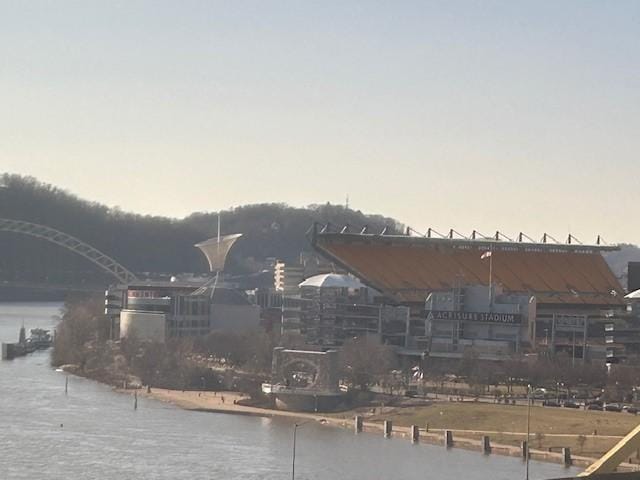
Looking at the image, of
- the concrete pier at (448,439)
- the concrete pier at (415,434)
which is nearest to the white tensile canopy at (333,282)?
the concrete pier at (415,434)

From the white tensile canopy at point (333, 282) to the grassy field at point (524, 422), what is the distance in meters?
30.7

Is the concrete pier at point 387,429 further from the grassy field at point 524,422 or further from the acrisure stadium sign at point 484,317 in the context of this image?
the acrisure stadium sign at point 484,317

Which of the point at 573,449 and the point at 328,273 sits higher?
the point at 328,273

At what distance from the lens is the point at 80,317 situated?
421ft

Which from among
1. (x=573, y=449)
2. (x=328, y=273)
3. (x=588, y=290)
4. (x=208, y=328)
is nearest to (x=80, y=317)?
(x=208, y=328)

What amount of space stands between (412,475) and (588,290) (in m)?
67.8

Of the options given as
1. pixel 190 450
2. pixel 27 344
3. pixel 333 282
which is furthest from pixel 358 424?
pixel 27 344

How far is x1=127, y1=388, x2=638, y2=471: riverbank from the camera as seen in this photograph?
69062mm

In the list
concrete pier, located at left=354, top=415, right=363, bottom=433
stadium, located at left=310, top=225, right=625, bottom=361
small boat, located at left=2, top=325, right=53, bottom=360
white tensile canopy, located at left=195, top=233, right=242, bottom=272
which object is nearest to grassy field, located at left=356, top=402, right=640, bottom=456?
concrete pier, located at left=354, top=415, right=363, bottom=433

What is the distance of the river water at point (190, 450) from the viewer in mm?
61531

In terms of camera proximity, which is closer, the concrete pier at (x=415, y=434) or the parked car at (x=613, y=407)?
the concrete pier at (x=415, y=434)

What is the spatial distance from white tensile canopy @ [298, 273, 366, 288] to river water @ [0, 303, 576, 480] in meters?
27.6

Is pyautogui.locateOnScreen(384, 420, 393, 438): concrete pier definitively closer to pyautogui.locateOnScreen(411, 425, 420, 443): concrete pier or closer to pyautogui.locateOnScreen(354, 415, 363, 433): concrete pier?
pyautogui.locateOnScreen(411, 425, 420, 443): concrete pier

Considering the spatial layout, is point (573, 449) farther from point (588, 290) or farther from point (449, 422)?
point (588, 290)
